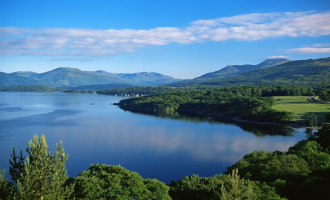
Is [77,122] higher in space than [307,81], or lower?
lower

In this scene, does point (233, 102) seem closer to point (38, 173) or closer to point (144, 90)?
point (38, 173)

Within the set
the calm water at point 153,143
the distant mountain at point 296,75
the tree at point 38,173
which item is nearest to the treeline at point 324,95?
the calm water at point 153,143

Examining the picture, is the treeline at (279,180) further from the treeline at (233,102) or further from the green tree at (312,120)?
the treeline at (233,102)

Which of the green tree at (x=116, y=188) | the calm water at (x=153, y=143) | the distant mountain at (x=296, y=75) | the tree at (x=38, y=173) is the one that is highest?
the distant mountain at (x=296, y=75)

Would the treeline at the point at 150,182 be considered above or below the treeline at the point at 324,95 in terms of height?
below

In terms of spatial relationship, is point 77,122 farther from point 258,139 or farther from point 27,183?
point 27,183

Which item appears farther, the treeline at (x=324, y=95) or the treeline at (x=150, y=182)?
the treeline at (x=324, y=95)

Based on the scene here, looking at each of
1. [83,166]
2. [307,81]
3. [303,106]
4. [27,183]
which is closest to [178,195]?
[27,183]

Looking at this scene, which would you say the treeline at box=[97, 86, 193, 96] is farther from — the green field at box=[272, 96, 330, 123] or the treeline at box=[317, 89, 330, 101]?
the treeline at box=[317, 89, 330, 101]
